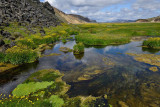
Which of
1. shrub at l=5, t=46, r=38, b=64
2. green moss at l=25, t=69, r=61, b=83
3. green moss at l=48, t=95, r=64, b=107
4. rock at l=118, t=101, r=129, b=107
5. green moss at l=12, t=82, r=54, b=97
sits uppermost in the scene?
shrub at l=5, t=46, r=38, b=64

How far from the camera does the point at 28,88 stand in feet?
41.8

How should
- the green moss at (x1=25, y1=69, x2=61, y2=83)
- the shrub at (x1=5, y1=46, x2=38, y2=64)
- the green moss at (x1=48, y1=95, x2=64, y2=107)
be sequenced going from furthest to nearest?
the shrub at (x1=5, y1=46, x2=38, y2=64)
the green moss at (x1=25, y1=69, x2=61, y2=83)
the green moss at (x1=48, y1=95, x2=64, y2=107)

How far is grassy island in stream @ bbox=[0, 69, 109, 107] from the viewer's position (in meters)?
9.62

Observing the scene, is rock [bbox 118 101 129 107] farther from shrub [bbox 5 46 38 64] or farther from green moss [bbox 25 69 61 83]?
shrub [bbox 5 46 38 64]

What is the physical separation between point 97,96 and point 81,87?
2.42 meters

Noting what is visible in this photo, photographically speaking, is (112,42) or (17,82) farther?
(112,42)

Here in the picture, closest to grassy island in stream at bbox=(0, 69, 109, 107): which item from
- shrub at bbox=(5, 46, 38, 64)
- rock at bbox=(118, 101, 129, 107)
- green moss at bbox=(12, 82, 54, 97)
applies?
green moss at bbox=(12, 82, 54, 97)

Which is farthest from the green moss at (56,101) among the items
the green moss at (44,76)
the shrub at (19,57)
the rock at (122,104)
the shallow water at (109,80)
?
the shrub at (19,57)

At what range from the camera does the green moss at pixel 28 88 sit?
12.0 metres

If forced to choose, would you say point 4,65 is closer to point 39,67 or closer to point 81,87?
point 39,67

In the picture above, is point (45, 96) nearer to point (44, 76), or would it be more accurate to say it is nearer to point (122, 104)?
point (44, 76)

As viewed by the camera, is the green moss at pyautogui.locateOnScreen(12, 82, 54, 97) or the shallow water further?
the green moss at pyautogui.locateOnScreen(12, 82, 54, 97)

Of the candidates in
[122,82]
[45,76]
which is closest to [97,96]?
[122,82]

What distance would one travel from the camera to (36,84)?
13.5 meters
